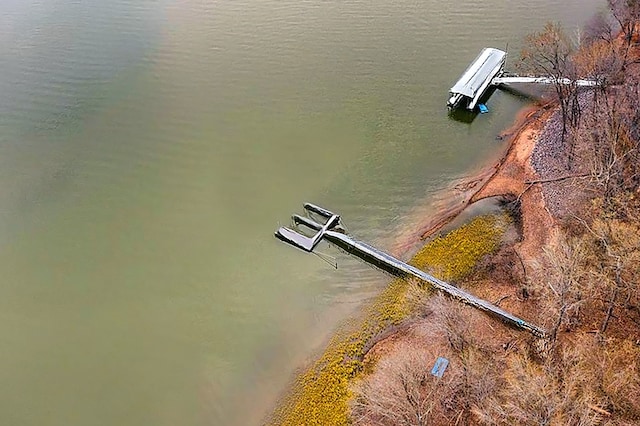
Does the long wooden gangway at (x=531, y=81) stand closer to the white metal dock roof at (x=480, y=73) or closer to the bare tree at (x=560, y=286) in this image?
the white metal dock roof at (x=480, y=73)

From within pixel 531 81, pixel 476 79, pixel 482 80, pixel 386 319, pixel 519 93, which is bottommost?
pixel 386 319

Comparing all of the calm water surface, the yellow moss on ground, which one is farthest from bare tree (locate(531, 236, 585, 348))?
the calm water surface

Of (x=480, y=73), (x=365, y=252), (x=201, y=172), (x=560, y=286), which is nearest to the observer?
(x=560, y=286)

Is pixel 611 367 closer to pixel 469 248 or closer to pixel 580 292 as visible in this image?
pixel 580 292

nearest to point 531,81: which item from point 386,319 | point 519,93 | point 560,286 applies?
point 519,93

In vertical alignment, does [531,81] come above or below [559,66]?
above

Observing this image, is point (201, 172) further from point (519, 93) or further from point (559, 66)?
point (559, 66)

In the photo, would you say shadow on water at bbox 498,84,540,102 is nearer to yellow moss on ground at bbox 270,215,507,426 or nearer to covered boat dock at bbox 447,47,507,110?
covered boat dock at bbox 447,47,507,110
